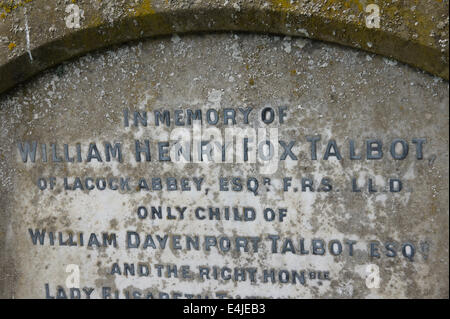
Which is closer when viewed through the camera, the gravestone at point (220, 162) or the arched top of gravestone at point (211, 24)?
the arched top of gravestone at point (211, 24)

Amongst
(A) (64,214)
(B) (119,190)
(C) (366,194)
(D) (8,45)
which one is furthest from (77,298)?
(C) (366,194)

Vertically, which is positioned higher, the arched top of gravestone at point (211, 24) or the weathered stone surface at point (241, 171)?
the arched top of gravestone at point (211, 24)

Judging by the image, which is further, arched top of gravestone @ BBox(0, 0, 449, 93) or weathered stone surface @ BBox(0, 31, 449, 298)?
weathered stone surface @ BBox(0, 31, 449, 298)

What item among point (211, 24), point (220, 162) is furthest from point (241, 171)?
point (211, 24)

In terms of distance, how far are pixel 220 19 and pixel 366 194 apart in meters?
0.86

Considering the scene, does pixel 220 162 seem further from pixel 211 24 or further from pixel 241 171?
pixel 211 24

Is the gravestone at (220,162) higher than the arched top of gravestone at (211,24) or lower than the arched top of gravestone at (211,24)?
lower

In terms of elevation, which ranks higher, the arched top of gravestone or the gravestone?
the arched top of gravestone

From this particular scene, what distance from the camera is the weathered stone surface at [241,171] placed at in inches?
60.0

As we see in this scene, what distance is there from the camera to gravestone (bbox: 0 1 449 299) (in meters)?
1.52

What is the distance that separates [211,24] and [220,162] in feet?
1.76

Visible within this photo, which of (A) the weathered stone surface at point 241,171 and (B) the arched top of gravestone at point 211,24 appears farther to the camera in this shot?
(A) the weathered stone surface at point 241,171

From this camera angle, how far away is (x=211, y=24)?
1544mm
